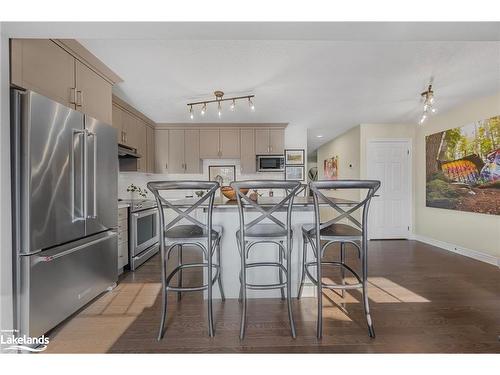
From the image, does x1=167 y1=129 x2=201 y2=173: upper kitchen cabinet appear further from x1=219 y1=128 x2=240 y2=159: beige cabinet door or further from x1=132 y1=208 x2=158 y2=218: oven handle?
x1=132 y1=208 x2=158 y2=218: oven handle

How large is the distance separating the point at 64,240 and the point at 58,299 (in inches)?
16.8

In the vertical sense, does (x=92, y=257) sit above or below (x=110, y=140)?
below

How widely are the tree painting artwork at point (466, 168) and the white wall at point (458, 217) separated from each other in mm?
105

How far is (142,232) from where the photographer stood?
3396mm

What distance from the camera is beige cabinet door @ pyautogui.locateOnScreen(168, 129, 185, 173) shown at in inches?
193

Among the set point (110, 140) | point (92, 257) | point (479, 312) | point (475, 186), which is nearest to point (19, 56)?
point (110, 140)

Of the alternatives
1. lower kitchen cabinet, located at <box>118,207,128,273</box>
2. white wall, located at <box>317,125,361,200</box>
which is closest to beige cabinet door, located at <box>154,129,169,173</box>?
lower kitchen cabinet, located at <box>118,207,128,273</box>

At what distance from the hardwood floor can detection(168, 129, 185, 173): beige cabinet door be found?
101 inches

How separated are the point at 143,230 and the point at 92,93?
179 cm

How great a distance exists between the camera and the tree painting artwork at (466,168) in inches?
133

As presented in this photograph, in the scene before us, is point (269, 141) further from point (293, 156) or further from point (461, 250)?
point (461, 250)

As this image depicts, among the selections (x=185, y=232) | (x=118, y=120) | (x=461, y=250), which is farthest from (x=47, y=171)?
(x=461, y=250)
